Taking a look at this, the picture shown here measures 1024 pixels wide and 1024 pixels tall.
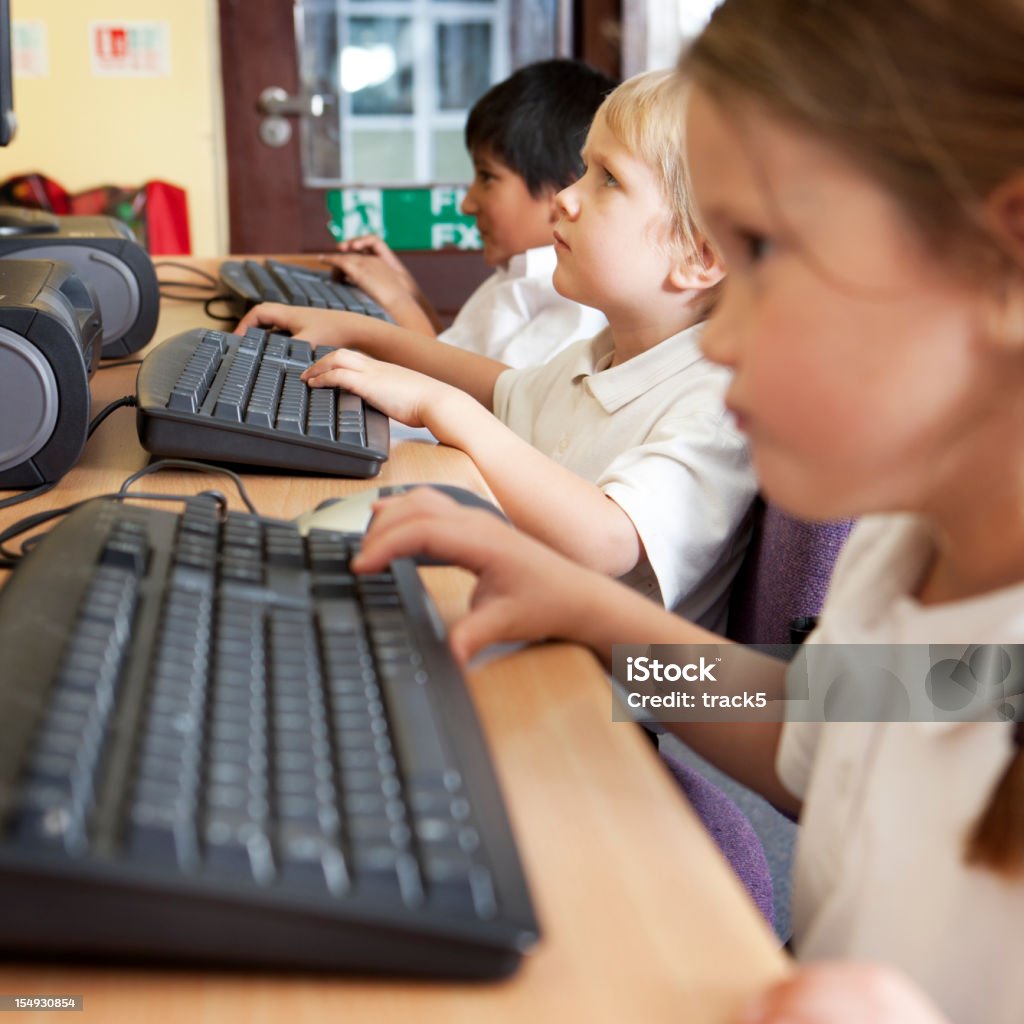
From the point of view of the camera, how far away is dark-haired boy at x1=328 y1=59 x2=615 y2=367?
1939 millimetres

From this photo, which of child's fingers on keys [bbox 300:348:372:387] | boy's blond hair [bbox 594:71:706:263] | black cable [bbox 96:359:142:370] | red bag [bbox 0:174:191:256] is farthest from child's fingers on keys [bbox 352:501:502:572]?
red bag [bbox 0:174:191:256]

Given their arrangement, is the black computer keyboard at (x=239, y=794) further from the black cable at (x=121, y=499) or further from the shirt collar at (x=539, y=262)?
the shirt collar at (x=539, y=262)

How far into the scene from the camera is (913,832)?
55cm

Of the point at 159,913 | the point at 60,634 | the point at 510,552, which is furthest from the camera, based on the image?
the point at 510,552

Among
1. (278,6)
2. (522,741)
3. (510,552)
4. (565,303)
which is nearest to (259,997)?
(522,741)

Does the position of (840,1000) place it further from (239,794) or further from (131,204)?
(131,204)

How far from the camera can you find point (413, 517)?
27.0 inches

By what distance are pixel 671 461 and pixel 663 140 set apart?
397mm

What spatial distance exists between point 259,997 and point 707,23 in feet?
1.50

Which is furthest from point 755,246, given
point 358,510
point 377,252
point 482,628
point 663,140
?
point 377,252

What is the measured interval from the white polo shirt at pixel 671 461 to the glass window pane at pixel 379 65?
6.81 feet

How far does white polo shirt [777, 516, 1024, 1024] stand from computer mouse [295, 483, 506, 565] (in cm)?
23

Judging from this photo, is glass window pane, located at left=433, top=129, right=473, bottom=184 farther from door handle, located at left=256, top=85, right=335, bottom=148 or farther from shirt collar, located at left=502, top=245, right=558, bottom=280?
shirt collar, located at left=502, top=245, right=558, bottom=280

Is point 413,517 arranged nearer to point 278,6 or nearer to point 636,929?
point 636,929
